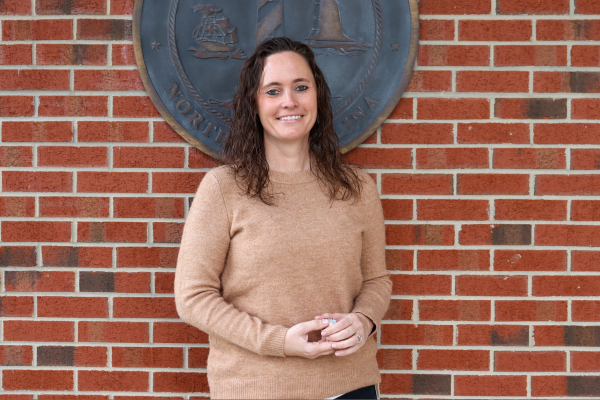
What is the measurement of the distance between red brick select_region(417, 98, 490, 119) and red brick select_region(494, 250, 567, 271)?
23.9 inches

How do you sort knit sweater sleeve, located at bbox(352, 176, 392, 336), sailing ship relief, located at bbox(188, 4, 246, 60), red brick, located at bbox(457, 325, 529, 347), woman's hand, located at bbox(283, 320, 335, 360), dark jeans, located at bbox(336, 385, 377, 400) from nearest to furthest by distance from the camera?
1. woman's hand, located at bbox(283, 320, 335, 360)
2. dark jeans, located at bbox(336, 385, 377, 400)
3. knit sweater sleeve, located at bbox(352, 176, 392, 336)
4. sailing ship relief, located at bbox(188, 4, 246, 60)
5. red brick, located at bbox(457, 325, 529, 347)

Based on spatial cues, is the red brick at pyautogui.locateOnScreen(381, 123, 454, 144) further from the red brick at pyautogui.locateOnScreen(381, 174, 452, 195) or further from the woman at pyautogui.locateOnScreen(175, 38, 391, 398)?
the woman at pyautogui.locateOnScreen(175, 38, 391, 398)

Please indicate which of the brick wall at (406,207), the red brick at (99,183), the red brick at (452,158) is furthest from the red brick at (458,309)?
the red brick at (99,183)

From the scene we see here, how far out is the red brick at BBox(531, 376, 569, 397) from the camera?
2.19 meters

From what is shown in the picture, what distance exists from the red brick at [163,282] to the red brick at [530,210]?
1.45m

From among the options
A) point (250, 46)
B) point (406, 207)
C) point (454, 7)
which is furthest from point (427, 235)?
point (250, 46)

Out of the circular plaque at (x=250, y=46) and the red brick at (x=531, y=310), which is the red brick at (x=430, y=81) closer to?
the circular plaque at (x=250, y=46)

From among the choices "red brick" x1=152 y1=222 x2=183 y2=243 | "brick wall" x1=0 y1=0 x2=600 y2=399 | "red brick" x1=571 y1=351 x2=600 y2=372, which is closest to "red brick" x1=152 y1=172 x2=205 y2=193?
"brick wall" x1=0 y1=0 x2=600 y2=399

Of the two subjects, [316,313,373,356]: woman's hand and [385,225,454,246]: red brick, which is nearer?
[316,313,373,356]: woman's hand

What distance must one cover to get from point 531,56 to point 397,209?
867mm

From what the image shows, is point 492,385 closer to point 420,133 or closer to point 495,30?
point 420,133

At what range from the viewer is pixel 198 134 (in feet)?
6.96

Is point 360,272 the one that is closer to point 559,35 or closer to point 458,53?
point 458,53

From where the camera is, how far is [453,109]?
2.15m
